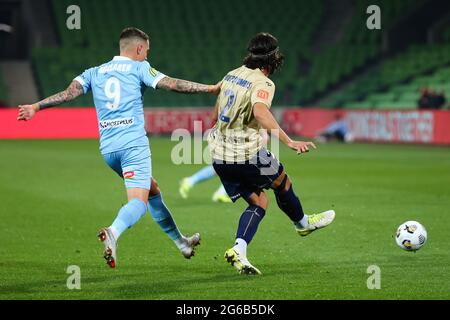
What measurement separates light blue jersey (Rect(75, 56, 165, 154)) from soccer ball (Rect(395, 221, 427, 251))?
2.89 m

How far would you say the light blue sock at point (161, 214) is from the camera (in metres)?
9.27

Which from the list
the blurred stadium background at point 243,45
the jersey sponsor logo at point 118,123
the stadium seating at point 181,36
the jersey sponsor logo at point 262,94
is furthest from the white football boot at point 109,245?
the stadium seating at point 181,36

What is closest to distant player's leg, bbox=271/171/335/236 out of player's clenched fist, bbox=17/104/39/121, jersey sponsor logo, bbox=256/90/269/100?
jersey sponsor logo, bbox=256/90/269/100

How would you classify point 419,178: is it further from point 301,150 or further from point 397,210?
point 301,150

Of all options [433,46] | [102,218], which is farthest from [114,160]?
[433,46]

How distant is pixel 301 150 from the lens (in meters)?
8.58

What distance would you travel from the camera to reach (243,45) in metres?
43.5

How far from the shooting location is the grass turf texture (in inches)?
320

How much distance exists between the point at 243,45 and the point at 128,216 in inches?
1402

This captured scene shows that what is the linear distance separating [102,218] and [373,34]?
104 feet

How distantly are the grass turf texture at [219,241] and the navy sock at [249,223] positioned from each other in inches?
14.8

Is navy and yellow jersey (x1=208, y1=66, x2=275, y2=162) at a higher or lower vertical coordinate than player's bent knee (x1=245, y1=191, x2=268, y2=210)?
higher

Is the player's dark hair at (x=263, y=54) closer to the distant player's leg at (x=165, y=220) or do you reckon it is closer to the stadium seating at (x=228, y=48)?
the distant player's leg at (x=165, y=220)

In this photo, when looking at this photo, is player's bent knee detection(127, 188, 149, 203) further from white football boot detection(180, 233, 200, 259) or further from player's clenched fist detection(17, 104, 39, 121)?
player's clenched fist detection(17, 104, 39, 121)
